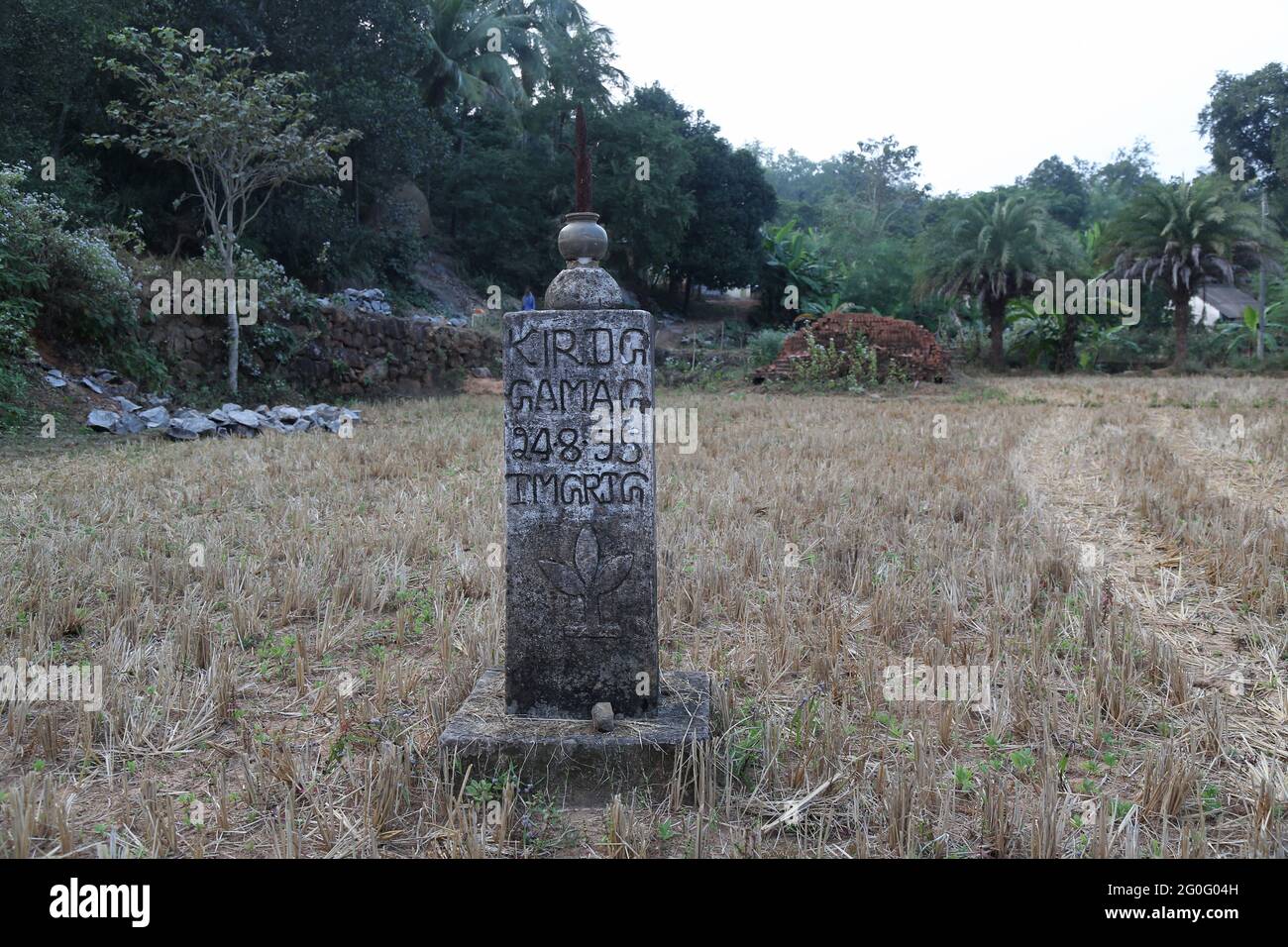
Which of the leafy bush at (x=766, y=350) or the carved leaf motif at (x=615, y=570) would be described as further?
the leafy bush at (x=766, y=350)

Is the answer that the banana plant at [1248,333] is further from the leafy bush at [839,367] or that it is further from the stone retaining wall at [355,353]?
the stone retaining wall at [355,353]

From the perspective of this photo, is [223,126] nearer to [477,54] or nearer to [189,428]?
[189,428]

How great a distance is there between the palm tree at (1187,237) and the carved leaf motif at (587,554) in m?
24.3

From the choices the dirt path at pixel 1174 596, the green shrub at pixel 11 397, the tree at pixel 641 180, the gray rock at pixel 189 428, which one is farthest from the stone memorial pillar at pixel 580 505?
the tree at pixel 641 180

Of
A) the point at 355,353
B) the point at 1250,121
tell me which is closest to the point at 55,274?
the point at 355,353

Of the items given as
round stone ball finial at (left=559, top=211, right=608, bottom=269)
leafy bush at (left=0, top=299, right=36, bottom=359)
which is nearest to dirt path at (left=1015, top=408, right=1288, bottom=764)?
round stone ball finial at (left=559, top=211, right=608, bottom=269)

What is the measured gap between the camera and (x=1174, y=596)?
14.5 feet

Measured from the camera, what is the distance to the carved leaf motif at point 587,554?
2.95m

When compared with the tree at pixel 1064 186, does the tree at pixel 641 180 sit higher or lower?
lower

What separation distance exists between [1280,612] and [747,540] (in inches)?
100

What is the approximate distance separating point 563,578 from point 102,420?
9699mm
